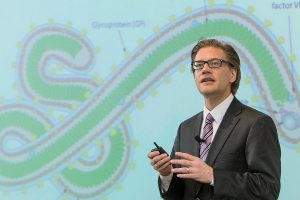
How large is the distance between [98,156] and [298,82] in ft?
3.45

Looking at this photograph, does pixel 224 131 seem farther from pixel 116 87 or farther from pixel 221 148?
pixel 116 87

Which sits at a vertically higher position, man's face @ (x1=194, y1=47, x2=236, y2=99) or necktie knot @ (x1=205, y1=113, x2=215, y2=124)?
man's face @ (x1=194, y1=47, x2=236, y2=99)

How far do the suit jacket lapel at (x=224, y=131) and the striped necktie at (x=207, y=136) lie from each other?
0.05 metres

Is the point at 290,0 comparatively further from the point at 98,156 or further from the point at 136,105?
the point at 98,156

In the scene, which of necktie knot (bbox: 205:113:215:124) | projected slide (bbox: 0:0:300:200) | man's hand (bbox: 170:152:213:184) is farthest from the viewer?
projected slide (bbox: 0:0:300:200)

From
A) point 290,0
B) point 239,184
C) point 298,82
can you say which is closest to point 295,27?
point 290,0

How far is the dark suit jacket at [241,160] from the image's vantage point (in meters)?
1.31

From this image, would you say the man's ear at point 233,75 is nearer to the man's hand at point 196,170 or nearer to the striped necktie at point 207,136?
the striped necktie at point 207,136

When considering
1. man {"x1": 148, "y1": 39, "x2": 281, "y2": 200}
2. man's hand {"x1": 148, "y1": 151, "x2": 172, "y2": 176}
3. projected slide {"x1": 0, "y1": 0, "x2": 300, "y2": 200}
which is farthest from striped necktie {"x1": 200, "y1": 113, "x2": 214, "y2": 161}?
projected slide {"x1": 0, "y1": 0, "x2": 300, "y2": 200}

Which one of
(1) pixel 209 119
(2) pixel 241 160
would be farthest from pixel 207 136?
(2) pixel 241 160

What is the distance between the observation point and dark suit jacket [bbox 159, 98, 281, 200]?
131 centimetres

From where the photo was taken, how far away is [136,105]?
6.82 feet

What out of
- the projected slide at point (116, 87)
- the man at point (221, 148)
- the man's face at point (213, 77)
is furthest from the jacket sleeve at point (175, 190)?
the projected slide at point (116, 87)

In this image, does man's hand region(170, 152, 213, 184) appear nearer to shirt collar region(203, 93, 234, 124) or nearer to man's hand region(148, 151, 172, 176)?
man's hand region(148, 151, 172, 176)
